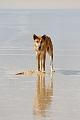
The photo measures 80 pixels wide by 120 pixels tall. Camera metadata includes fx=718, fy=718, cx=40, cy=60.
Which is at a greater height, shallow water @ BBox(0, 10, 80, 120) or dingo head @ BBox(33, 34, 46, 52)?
dingo head @ BBox(33, 34, 46, 52)

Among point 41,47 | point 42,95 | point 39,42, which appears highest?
point 39,42

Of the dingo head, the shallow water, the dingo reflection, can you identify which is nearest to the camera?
the shallow water

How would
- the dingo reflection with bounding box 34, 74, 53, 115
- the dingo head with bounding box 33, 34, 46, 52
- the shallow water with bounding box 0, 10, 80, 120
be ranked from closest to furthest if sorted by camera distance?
the shallow water with bounding box 0, 10, 80, 120 < the dingo reflection with bounding box 34, 74, 53, 115 < the dingo head with bounding box 33, 34, 46, 52

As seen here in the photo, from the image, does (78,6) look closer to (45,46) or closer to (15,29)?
(15,29)

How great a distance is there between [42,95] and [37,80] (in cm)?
195

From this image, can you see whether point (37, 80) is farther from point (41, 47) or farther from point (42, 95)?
point (42, 95)

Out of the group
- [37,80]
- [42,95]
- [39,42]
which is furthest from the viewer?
[39,42]

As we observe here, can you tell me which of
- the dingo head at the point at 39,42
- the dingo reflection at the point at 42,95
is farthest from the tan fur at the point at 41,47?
the dingo reflection at the point at 42,95

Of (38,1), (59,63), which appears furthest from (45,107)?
(38,1)

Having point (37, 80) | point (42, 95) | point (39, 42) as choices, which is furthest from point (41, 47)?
point (42, 95)

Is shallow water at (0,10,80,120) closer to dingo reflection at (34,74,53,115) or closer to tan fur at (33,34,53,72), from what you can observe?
dingo reflection at (34,74,53,115)

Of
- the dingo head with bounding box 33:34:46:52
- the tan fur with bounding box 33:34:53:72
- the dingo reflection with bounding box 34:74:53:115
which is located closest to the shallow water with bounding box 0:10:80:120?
the dingo reflection with bounding box 34:74:53:115

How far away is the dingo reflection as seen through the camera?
10.2m

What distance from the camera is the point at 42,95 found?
11562mm
